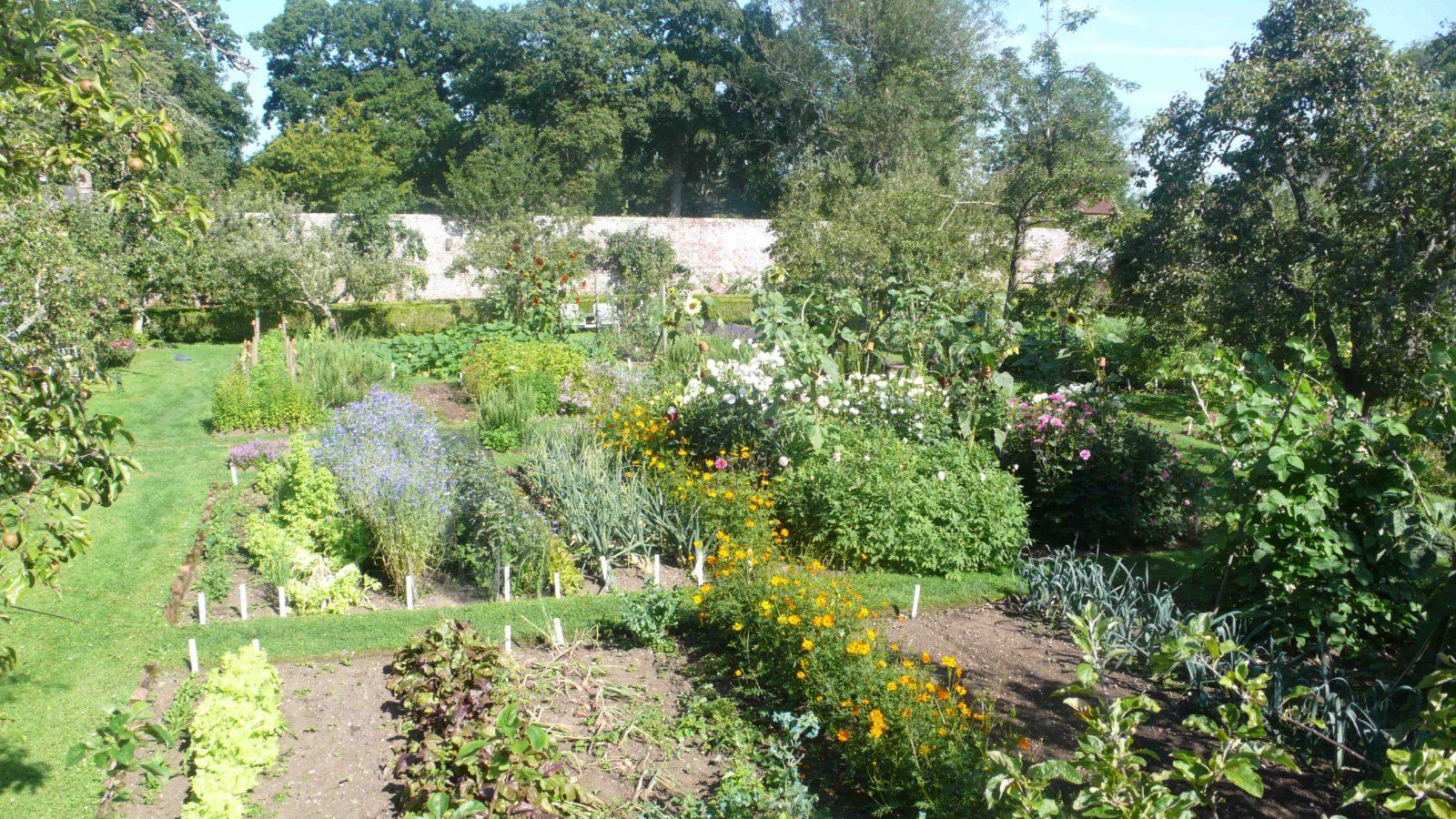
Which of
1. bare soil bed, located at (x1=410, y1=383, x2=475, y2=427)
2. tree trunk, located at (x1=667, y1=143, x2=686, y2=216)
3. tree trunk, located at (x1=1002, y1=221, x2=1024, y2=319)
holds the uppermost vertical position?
tree trunk, located at (x1=667, y1=143, x2=686, y2=216)

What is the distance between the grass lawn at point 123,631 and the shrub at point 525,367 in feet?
11.9

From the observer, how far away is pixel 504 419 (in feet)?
32.0

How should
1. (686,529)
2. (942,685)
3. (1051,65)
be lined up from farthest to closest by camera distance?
(1051,65) → (686,529) → (942,685)

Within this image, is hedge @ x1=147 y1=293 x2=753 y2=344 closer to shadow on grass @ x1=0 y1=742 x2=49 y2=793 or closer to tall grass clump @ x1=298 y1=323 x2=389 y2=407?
tall grass clump @ x1=298 y1=323 x2=389 y2=407

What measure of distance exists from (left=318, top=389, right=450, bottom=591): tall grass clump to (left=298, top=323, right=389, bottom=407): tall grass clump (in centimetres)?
363

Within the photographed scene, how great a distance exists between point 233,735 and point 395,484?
2443 millimetres

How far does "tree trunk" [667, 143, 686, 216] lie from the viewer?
36.6m

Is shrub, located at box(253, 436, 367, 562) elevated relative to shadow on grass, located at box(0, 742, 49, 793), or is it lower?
elevated

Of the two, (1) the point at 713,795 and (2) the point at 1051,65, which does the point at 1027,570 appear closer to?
(1) the point at 713,795

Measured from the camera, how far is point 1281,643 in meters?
5.07

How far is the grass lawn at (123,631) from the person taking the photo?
4.11m

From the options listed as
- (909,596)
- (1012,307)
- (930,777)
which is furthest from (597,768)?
(1012,307)

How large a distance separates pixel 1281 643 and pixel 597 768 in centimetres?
376

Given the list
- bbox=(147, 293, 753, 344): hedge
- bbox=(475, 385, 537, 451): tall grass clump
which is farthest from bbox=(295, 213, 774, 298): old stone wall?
bbox=(475, 385, 537, 451): tall grass clump
